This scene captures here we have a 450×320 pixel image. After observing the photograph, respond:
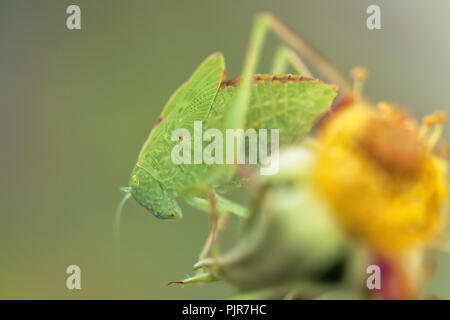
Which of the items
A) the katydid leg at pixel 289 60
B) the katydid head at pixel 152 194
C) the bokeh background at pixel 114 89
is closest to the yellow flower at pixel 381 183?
the katydid leg at pixel 289 60

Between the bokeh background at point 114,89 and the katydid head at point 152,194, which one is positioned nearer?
the katydid head at point 152,194

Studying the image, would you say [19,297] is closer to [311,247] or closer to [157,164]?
[157,164]

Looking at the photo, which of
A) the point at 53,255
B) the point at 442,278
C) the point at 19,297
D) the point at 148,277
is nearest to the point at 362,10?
the point at 442,278

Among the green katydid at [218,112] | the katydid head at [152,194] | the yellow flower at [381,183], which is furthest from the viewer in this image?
the katydid head at [152,194]

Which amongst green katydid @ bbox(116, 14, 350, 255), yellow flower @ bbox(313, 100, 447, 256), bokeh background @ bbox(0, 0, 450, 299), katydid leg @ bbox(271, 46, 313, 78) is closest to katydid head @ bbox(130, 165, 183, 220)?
green katydid @ bbox(116, 14, 350, 255)

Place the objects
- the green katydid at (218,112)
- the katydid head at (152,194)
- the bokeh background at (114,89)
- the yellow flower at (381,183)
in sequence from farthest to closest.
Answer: the bokeh background at (114,89) < the katydid head at (152,194) < the green katydid at (218,112) < the yellow flower at (381,183)

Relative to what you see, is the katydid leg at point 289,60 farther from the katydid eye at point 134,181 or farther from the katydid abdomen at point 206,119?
the katydid eye at point 134,181

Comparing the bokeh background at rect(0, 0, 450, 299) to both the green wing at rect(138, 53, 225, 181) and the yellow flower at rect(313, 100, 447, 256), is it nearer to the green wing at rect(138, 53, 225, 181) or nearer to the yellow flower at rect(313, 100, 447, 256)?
the green wing at rect(138, 53, 225, 181)

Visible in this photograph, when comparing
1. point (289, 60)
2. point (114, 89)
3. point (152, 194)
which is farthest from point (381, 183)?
point (114, 89)
